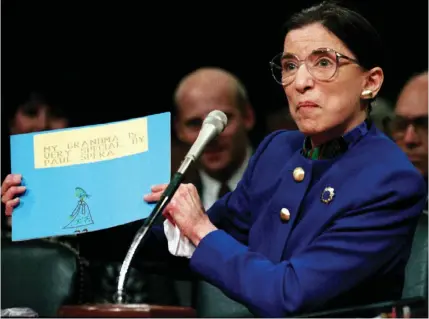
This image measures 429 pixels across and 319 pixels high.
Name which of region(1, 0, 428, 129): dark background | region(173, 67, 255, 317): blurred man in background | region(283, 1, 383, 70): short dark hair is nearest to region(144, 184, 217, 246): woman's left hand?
region(283, 1, 383, 70): short dark hair

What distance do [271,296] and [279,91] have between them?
127 centimetres

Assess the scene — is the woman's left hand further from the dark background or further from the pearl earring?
the dark background

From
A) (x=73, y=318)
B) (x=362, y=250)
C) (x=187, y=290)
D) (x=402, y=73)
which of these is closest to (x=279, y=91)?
(x=402, y=73)

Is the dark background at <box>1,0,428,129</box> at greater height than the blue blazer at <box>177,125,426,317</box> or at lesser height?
greater

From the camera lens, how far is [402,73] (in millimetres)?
2971

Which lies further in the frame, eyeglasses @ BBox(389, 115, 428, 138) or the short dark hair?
eyeglasses @ BBox(389, 115, 428, 138)

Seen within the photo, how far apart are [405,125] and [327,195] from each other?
1.05m

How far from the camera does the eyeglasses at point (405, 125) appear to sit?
2924 mm

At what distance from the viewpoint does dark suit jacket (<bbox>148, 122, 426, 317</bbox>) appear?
1.89 meters

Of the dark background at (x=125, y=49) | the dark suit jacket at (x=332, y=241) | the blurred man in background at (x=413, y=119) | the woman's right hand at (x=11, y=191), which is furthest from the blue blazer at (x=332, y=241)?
the dark background at (x=125, y=49)

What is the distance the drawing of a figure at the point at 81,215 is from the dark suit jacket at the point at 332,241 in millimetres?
253

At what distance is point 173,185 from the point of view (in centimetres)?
178

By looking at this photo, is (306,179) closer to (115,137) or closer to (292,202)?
(292,202)

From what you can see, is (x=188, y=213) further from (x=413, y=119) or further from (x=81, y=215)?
(x=413, y=119)
